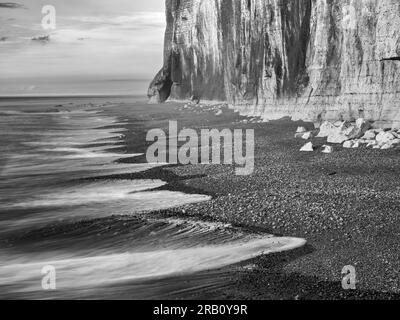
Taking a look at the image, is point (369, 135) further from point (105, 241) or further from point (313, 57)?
point (105, 241)

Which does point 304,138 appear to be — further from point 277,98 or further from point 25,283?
point 25,283

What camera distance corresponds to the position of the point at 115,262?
12.9 m

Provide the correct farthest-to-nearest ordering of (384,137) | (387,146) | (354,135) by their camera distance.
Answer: (354,135)
(384,137)
(387,146)

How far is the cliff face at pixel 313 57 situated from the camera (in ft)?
87.1

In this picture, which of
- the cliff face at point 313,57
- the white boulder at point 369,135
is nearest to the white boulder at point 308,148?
the white boulder at point 369,135

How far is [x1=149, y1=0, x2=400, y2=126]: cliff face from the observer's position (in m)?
26.5

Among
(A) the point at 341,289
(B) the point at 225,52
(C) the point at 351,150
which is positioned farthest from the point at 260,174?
(B) the point at 225,52

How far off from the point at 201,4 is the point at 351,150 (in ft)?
200

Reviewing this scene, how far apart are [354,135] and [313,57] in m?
10.8

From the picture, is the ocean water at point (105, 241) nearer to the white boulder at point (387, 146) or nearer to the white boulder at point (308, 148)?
the white boulder at point (308, 148)

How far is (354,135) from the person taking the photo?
2581 centimetres

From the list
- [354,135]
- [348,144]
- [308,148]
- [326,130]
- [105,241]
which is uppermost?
[326,130]

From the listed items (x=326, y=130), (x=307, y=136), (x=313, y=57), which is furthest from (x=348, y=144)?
(x=313, y=57)

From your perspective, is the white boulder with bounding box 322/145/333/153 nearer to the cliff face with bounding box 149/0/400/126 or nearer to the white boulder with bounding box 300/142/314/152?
the white boulder with bounding box 300/142/314/152
